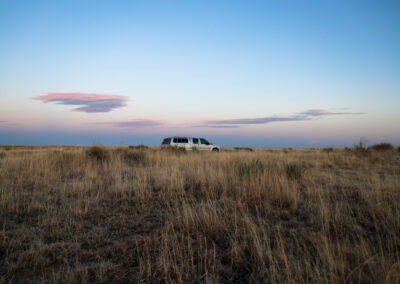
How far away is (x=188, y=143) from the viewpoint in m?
20.7

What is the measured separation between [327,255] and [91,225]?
145 inches

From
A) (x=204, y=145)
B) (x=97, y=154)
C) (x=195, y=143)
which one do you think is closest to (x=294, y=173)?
(x=97, y=154)

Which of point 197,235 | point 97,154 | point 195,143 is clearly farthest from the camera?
point 195,143

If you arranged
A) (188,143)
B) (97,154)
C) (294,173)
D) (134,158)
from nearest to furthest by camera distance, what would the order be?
(294,173)
(97,154)
(134,158)
(188,143)

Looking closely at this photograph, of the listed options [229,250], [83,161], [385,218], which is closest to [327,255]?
[229,250]

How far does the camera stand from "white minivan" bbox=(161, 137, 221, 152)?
19922 mm

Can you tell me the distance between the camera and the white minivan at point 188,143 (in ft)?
65.4

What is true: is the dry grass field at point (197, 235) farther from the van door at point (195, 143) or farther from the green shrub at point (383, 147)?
the green shrub at point (383, 147)

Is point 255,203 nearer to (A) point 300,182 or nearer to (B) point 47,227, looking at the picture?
(A) point 300,182

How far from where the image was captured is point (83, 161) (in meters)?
11.4

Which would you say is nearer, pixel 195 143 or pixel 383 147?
pixel 195 143

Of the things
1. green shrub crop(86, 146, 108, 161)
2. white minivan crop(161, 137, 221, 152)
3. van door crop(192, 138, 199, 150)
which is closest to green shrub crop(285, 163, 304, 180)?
green shrub crop(86, 146, 108, 161)

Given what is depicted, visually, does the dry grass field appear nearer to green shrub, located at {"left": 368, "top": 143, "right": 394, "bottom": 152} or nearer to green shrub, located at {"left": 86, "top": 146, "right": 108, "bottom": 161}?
green shrub, located at {"left": 86, "top": 146, "right": 108, "bottom": 161}

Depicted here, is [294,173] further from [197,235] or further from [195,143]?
[195,143]
